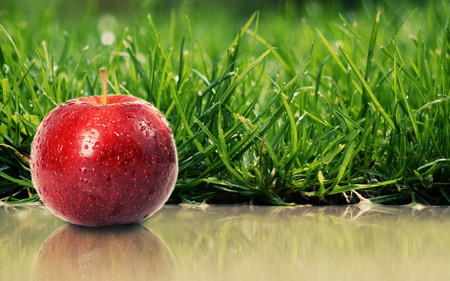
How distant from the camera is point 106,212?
81.7 inches

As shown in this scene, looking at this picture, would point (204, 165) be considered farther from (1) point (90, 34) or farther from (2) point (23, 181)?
(1) point (90, 34)

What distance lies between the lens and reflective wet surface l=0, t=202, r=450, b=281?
5.50 feet

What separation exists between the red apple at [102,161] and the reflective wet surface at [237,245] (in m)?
0.08

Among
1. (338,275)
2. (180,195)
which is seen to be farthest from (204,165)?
(338,275)

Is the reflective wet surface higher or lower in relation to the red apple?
lower

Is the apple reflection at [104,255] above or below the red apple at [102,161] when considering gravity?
below

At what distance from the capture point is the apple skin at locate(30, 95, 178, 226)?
2.01 meters

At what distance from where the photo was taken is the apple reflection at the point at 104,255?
165 cm

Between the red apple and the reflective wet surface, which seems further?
the red apple

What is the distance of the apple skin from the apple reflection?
0.06 meters

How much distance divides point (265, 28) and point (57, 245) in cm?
353

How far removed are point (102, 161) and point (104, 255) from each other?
0.94ft

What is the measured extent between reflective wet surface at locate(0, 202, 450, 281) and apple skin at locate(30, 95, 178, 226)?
80mm

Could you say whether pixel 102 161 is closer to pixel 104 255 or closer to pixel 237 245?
pixel 104 255
